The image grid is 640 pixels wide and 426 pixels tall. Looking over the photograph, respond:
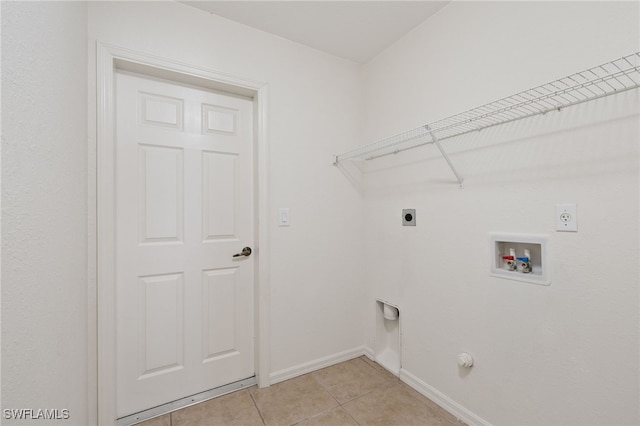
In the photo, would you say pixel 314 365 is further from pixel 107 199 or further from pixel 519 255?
pixel 107 199

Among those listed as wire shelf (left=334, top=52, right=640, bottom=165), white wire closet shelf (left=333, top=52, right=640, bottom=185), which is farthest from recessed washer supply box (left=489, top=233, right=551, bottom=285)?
wire shelf (left=334, top=52, right=640, bottom=165)

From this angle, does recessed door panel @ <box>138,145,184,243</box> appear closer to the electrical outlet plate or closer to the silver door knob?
the silver door knob

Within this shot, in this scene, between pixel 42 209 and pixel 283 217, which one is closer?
pixel 42 209

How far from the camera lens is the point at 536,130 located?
122cm

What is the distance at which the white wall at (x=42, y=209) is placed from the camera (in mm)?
619

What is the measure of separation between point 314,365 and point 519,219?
5.34 feet

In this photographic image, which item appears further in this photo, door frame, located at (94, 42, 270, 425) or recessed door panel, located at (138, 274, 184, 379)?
recessed door panel, located at (138, 274, 184, 379)

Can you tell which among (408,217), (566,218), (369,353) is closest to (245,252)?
(408,217)

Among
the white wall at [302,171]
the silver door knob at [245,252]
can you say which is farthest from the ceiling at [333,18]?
the silver door knob at [245,252]

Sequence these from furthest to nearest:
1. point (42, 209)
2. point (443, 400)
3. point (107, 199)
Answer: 1. point (443, 400)
2. point (107, 199)
3. point (42, 209)

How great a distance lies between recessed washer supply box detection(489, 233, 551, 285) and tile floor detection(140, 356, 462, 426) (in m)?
0.88

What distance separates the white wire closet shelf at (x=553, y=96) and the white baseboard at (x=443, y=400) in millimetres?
1258

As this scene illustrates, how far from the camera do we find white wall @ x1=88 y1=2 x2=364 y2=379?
5.53 feet

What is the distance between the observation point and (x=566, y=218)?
3.73 ft
